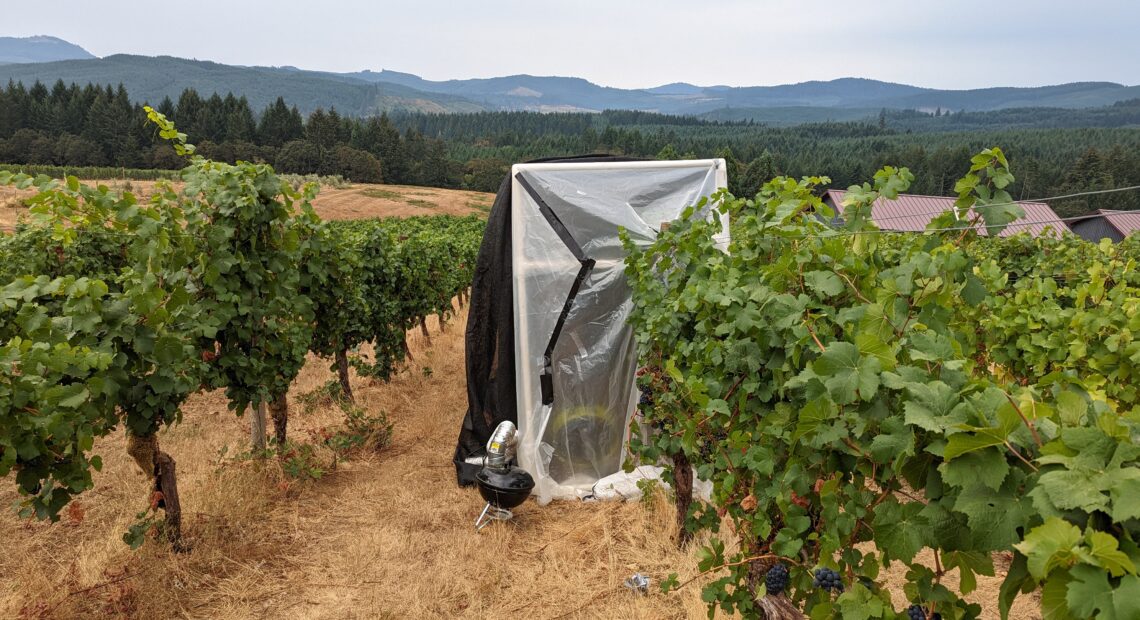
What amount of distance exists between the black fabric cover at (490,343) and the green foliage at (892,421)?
206 centimetres

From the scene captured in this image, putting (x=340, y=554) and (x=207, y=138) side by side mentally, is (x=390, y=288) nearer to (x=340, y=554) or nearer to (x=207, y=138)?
(x=340, y=554)

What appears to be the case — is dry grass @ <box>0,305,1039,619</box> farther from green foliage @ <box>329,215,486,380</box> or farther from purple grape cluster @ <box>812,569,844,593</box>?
green foliage @ <box>329,215,486,380</box>

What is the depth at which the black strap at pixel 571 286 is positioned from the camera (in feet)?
17.9

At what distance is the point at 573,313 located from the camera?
18.5ft

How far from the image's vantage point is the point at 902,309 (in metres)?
2.16

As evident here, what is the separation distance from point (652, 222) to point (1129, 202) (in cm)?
6318

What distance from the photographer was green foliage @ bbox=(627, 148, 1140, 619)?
118 centimetres

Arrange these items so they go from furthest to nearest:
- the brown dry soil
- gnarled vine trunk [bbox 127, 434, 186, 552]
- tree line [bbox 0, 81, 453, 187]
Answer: tree line [bbox 0, 81, 453, 187], the brown dry soil, gnarled vine trunk [bbox 127, 434, 186, 552]

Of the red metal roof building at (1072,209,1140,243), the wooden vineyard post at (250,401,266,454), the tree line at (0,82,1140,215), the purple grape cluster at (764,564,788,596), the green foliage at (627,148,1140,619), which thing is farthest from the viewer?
the tree line at (0,82,1140,215)

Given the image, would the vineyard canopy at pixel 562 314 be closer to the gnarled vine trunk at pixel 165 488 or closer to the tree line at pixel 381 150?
the gnarled vine trunk at pixel 165 488

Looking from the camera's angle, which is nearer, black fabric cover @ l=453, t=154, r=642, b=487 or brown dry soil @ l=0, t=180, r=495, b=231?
black fabric cover @ l=453, t=154, r=642, b=487

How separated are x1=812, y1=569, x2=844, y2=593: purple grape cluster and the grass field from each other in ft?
5.75

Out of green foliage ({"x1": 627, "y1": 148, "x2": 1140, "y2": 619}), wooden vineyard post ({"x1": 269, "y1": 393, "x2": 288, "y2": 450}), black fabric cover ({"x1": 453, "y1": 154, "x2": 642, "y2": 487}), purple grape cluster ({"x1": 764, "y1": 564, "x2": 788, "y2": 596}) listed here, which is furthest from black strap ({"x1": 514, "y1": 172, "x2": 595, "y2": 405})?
purple grape cluster ({"x1": 764, "y1": 564, "x2": 788, "y2": 596})

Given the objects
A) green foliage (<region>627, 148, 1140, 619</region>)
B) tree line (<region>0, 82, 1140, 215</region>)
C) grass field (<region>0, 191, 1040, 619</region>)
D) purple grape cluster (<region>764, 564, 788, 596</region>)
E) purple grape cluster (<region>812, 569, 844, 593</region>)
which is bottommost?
grass field (<region>0, 191, 1040, 619</region>)
